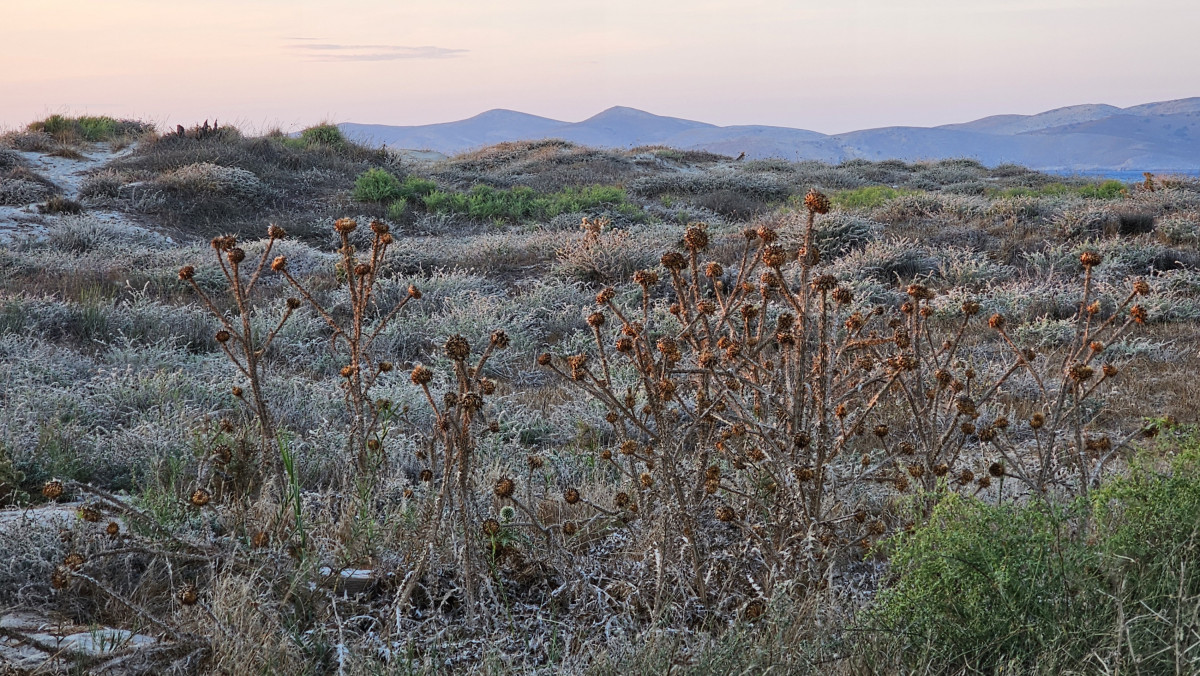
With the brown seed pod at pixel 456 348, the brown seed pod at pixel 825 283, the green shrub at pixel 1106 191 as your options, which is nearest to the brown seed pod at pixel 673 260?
the brown seed pod at pixel 825 283

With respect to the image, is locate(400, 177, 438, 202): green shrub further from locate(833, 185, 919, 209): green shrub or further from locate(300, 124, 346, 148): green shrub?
locate(833, 185, 919, 209): green shrub

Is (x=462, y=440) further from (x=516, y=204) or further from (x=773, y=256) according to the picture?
(x=516, y=204)

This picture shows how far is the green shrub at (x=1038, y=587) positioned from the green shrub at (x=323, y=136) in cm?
1740

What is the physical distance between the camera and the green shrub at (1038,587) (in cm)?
165

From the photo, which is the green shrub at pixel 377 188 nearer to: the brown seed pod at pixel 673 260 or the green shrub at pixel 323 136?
the green shrub at pixel 323 136

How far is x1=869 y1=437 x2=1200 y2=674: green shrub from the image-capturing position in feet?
5.41

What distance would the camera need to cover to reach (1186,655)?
1572 millimetres

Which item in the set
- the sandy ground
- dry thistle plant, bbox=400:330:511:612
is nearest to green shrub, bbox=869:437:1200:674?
dry thistle plant, bbox=400:330:511:612

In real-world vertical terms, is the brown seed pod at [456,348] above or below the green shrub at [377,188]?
below

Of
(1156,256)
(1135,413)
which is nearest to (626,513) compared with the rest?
(1135,413)

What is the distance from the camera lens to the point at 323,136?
59.3ft

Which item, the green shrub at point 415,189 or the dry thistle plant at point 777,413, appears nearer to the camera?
the dry thistle plant at point 777,413

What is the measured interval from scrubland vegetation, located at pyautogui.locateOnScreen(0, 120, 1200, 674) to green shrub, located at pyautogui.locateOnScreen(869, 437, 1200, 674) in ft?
0.03

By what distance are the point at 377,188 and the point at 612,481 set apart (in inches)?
445
